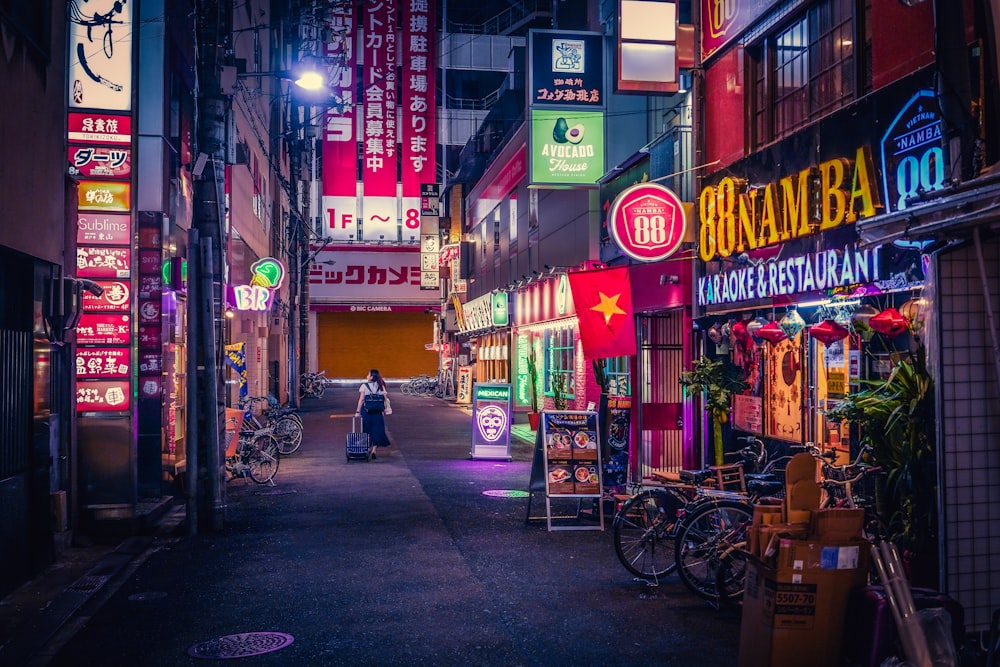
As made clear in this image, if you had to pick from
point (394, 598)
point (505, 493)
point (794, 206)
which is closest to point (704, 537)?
point (394, 598)

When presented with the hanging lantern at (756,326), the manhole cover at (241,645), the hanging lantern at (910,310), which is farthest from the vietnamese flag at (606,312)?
the manhole cover at (241,645)

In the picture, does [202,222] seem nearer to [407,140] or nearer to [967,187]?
[967,187]

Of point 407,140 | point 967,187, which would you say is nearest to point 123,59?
point 967,187

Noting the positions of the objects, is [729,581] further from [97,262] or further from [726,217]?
[97,262]

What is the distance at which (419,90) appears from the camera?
4441 centimetres

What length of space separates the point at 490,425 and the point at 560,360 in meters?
6.70

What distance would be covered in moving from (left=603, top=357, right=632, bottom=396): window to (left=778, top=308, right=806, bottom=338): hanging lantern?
778 centimetres

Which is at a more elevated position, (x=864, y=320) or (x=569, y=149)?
(x=569, y=149)

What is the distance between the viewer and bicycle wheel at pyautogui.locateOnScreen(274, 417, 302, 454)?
21016 millimetres

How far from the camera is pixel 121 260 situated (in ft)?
41.1

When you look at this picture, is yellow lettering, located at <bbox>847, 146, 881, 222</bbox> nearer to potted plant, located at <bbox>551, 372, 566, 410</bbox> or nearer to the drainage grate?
the drainage grate

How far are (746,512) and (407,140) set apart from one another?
39.3m

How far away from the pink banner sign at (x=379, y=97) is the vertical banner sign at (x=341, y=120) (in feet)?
2.60

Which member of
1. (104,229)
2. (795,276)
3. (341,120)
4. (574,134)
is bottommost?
(795,276)
